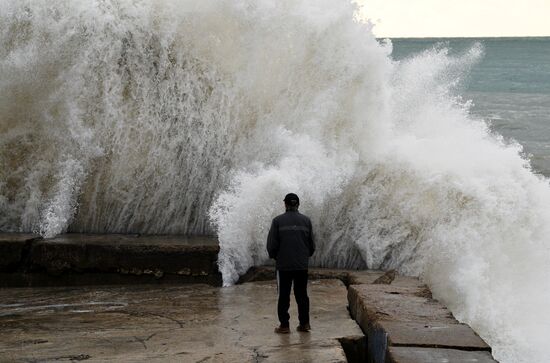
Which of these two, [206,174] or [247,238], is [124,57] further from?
[247,238]

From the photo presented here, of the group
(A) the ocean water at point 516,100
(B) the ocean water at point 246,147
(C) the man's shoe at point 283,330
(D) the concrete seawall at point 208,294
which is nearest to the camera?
(D) the concrete seawall at point 208,294

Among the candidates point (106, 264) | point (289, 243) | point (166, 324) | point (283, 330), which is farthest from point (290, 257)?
point (106, 264)

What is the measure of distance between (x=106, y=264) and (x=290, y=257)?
8.39 ft

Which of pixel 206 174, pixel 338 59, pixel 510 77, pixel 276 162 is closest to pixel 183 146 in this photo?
pixel 206 174

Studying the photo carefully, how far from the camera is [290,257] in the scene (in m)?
6.28

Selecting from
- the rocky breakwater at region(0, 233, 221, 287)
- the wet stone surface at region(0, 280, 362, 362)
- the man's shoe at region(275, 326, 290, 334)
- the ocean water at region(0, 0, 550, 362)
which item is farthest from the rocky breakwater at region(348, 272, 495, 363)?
the rocky breakwater at region(0, 233, 221, 287)

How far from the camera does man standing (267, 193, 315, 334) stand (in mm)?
6281

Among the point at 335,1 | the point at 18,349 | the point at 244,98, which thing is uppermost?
the point at 335,1

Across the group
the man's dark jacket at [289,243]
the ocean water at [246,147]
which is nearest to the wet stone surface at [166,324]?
the man's dark jacket at [289,243]

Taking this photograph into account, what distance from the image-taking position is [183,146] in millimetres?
9547

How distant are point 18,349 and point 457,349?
8.91 ft

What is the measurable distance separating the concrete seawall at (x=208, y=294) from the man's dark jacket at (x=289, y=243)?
49 cm

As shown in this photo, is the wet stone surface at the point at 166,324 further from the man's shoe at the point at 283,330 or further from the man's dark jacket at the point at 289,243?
the man's dark jacket at the point at 289,243

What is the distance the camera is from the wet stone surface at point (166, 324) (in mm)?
5797
